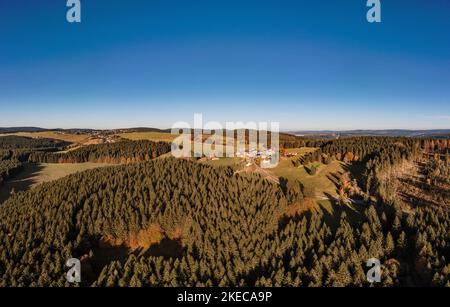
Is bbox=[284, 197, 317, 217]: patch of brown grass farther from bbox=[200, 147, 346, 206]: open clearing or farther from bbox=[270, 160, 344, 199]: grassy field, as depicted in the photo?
bbox=[270, 160, 344, 199]: grassy field

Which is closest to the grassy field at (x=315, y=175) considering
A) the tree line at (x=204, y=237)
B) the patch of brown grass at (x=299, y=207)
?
the patch of brown grass at (x=299, y=207)

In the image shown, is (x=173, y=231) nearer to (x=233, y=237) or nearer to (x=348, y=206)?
(x=233, y=237)

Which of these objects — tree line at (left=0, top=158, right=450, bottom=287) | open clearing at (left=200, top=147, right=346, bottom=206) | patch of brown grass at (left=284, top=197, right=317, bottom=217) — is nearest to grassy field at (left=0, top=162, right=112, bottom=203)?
tree line at (left=0, top=158, right=450, bottom=287)

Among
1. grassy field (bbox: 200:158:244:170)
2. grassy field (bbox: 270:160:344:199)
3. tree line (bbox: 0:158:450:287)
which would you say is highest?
grassy field (bbox: 200:158:244:170)

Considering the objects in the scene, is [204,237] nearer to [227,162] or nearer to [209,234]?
[209,234]

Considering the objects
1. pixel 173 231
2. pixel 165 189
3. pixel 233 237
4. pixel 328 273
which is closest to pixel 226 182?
pixel 165 189

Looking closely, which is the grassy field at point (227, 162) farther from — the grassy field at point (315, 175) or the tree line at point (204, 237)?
the tree line at point (204, 237)
